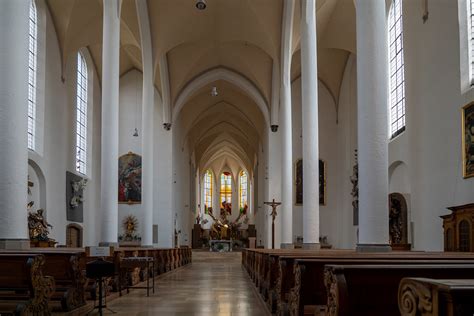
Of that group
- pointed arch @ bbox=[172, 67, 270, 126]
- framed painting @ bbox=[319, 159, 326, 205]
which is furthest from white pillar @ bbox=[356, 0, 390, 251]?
pointed arch @ bbox=[172, 67, 270, 126]

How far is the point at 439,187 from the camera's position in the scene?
599 inches

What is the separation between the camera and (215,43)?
27094mm

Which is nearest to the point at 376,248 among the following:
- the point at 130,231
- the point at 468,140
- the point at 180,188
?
the point at 468,140

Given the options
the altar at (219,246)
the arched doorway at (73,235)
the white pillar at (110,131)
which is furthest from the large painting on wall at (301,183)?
the altar at (219,246)

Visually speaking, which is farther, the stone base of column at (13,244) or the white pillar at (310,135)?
the white pillar at (310,135)

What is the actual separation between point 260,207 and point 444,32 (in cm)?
2607

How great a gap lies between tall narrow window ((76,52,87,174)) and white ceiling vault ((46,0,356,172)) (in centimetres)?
102

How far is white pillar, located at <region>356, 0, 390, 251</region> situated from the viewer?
30.7 feet

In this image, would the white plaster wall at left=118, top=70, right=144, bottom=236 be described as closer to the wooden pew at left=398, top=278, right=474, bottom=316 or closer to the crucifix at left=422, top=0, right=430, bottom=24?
the crucifix at left=422, top=0, right=430, bottom=24

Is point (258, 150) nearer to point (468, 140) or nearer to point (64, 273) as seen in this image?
Result: point (468, 140)

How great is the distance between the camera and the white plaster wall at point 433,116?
1437 centimetres

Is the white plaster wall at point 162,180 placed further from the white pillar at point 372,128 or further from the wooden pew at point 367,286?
the wooden pew at point 367,286

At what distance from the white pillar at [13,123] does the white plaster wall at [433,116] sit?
10010mm

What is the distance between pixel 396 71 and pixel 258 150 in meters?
22.3
